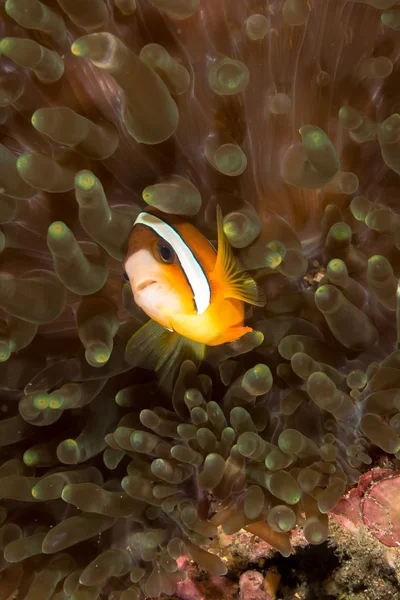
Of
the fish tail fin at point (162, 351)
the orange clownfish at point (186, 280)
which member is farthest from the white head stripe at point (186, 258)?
the fish tail fin at point (162, 351)

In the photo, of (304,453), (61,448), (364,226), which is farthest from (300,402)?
(61,448)

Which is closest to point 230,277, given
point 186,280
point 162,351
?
point 186,280

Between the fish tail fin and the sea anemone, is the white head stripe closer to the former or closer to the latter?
the sea anemone

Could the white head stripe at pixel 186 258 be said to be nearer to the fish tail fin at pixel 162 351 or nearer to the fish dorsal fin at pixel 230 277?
the fish dorsal fin at pixel 230 277

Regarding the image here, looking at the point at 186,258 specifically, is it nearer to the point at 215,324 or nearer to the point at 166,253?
the point at 166,253

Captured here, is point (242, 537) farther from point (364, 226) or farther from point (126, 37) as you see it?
point (126, 37)

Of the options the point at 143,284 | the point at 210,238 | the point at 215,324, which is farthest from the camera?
the point at 210,238

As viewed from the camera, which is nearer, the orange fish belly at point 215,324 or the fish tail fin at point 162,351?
the orange fish belly at point 215,324
